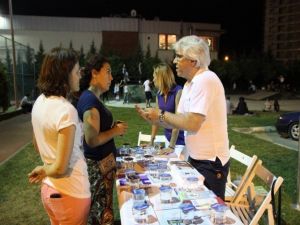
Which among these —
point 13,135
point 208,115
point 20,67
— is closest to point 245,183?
point 208,115

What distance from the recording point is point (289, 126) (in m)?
11.0

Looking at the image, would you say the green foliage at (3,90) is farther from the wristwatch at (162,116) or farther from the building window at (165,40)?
the building window at (165,40)

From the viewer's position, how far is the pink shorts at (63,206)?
2.33 m

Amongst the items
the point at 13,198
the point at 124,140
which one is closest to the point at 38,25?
the point at 124,140

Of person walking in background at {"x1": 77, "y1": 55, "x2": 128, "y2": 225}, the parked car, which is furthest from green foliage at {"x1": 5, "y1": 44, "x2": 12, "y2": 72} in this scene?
person walking in background at {"x1": 77, "y1": 55, "x2": 128, "y2": 225}

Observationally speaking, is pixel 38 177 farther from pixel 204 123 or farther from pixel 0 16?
pixel 0 16

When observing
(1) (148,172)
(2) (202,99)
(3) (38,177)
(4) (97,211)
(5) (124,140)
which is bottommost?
(5) (124,140)

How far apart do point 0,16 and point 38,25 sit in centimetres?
416

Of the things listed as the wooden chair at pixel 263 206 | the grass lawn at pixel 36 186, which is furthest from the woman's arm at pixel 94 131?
the grass lawn at pixel 36 186

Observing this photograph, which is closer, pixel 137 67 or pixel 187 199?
pixel 187 199

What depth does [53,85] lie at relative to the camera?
2240 millimetres

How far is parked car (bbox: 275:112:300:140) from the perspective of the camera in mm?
10867

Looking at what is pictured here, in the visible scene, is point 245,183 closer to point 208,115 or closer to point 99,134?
point 208,115

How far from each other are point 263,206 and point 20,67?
68.1 ft
